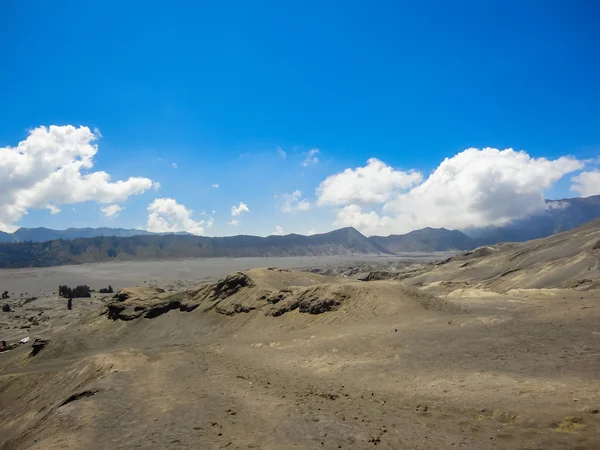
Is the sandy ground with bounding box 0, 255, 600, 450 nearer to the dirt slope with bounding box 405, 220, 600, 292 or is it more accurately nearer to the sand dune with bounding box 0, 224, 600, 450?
the sand dune with bounding box 0, 224, 600, 450

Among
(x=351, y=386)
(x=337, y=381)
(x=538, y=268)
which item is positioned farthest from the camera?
(x=538, y=268)

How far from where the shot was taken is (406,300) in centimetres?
2695

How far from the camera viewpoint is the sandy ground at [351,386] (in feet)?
30.1

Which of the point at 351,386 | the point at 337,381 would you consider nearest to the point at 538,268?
Answer: the point at 337,381

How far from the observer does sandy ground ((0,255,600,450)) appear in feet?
30.1

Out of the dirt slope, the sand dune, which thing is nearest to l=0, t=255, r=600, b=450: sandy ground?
the sand dune

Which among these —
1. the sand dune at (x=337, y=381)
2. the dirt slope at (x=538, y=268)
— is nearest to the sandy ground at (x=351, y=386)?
the sand dune at (x=337, y=381)

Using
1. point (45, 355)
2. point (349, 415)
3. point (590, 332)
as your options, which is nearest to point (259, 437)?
point (349, 415)

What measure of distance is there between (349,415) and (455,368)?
553 centimetres

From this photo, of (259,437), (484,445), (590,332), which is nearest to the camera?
(484,445)

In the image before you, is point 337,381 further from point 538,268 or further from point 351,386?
point 538,268

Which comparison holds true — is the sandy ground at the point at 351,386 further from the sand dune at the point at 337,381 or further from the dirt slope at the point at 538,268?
the dirt slope at the point at 538,268

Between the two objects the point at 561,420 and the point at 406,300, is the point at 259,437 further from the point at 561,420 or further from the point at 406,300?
the point at 406,300

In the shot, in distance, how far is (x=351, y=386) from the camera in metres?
14.0
